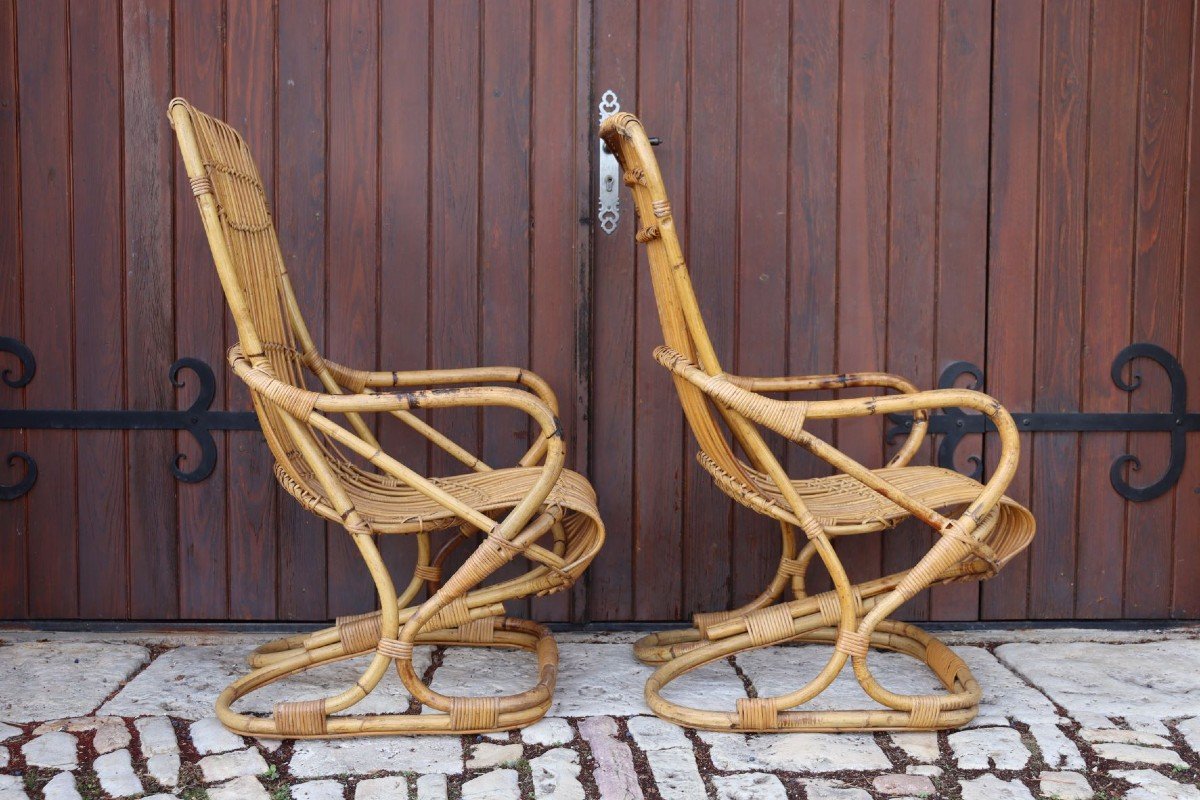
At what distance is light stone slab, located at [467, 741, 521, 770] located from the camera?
199 centimetres

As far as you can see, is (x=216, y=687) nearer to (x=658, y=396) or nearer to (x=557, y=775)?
(x=557, y=775)

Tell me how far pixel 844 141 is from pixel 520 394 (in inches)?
47.7

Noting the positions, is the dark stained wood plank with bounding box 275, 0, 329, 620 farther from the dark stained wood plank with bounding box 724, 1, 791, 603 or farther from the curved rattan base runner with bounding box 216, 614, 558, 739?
the dark stained wood plank with bounding box 724, 1, 791, 603

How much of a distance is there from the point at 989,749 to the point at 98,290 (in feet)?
7.48

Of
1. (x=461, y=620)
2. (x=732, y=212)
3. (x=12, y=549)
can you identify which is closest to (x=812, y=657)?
(x=461, y=620)

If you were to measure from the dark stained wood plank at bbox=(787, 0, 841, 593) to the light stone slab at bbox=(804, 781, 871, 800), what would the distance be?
1.01 m

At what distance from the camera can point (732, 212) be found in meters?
2.75

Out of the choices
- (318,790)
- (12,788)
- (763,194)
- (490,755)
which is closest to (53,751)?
(12,788)

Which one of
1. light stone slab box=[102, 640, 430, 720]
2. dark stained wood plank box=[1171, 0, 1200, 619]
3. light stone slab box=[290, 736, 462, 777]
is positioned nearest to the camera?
light stone slab box=[290, 736, 462, 777]

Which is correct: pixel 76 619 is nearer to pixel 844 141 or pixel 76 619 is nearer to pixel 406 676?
pixel 406 676

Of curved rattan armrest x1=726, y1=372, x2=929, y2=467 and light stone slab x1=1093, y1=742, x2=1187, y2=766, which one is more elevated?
curved rattan armrest x1=726, y1=372, x2=929, y2=467

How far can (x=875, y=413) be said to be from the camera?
6.79 ft

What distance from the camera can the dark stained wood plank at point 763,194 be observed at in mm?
2727

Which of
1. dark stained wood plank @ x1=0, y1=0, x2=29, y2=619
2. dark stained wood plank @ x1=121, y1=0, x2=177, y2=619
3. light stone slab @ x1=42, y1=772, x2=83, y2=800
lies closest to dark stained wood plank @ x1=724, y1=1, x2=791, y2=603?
dark stained wood plank @ x1=121, y1=0, x2=177, y2=619
